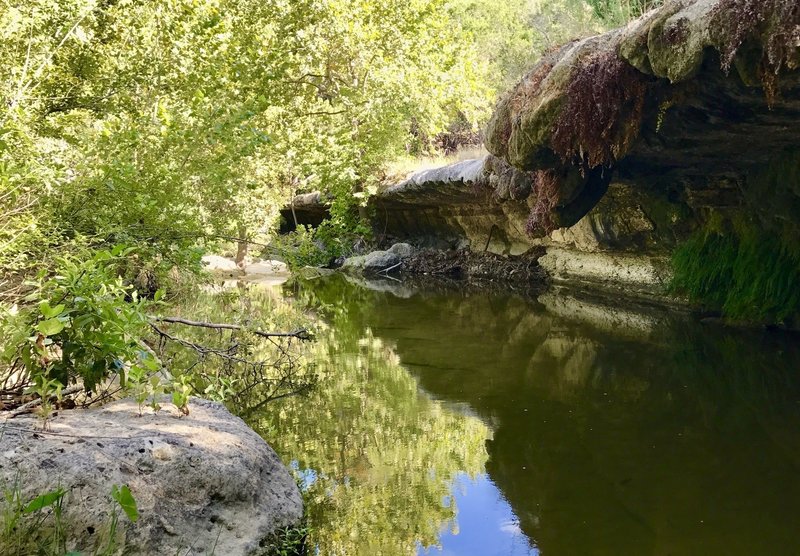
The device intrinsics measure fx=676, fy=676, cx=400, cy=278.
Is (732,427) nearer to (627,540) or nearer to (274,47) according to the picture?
(627,540)

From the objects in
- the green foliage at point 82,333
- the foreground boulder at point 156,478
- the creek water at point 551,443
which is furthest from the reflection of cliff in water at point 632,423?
the green foliage at point 82,333

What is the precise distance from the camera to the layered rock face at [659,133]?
6.05m

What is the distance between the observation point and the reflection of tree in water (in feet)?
13.2

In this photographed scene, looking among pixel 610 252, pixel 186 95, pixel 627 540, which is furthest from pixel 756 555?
pixel 610 252

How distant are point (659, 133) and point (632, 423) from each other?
4731mm

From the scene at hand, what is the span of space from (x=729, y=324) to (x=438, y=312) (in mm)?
4962

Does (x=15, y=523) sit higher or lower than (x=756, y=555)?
higher

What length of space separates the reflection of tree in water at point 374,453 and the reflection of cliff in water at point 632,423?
35 centimetres

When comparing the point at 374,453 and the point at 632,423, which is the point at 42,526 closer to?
the point at 374,453

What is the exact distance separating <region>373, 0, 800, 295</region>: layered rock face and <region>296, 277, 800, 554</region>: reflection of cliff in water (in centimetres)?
207

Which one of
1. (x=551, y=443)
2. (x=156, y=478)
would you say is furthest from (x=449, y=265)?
(x=156, y=478)

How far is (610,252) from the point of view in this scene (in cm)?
1478

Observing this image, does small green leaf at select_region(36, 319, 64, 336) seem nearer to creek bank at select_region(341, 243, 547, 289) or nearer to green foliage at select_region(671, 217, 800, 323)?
green foliage at select_region(671, 217, 800, 323)

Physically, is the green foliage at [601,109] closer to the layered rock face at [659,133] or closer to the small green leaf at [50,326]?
the layered rock face at [659,133]
